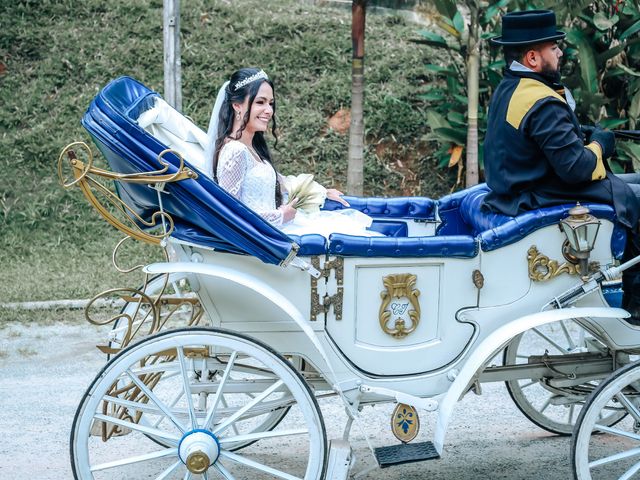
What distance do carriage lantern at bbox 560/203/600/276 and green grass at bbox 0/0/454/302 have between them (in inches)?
183

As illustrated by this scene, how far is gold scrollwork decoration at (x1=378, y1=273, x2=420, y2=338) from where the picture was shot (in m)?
3.58

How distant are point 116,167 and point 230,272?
59 centimetres

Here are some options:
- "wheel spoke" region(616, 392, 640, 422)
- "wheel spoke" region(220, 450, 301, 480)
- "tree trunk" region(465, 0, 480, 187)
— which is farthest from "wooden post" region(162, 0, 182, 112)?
"wheel spoke" region(616, 392, 640, 422)

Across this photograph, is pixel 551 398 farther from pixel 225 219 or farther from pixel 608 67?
pixel 608 67

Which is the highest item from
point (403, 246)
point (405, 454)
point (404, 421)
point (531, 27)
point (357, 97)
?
point (531, 27)

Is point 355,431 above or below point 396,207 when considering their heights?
below

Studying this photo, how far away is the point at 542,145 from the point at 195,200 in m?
1.30

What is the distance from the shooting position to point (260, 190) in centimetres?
399

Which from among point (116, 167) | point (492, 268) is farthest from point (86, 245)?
point (492, 268)

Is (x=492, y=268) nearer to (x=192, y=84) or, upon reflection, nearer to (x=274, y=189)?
(x=274, y=189)

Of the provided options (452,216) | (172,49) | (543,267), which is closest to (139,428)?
(543,267)

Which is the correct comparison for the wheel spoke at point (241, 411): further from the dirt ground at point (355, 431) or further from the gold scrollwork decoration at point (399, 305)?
the dirt ground at point (355, 431)

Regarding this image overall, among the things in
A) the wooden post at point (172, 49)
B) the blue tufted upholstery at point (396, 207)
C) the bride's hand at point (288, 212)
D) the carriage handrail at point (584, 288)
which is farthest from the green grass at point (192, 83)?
the carriage handrail at point (584, 288)

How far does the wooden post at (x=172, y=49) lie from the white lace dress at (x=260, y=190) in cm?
315
